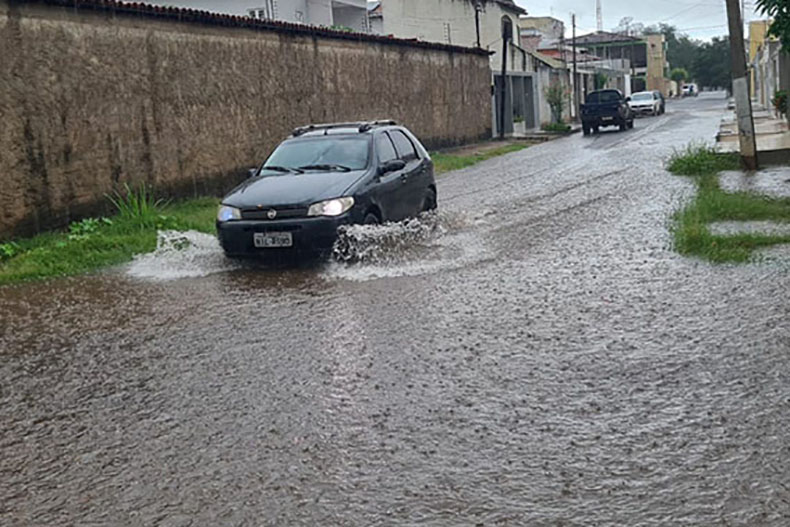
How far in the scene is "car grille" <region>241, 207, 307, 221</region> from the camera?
34.5 feet

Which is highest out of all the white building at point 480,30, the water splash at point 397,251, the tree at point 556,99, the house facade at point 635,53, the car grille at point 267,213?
the house facade at point 635,53

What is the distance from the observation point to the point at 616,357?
6.52 meters

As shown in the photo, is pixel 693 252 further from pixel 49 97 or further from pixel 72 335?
pixel 49 97

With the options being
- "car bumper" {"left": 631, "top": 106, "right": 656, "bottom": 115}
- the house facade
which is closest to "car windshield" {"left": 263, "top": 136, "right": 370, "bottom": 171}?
"car bumper" {"left": 631, "top": 106, "right": 656, "bottom": 115}

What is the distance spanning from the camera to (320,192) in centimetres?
1071

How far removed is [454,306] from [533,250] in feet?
10.2

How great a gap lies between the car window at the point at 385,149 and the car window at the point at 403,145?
21 centimetres

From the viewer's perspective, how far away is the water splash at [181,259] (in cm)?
1100

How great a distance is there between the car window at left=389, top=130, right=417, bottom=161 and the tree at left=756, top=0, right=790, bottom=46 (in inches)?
211

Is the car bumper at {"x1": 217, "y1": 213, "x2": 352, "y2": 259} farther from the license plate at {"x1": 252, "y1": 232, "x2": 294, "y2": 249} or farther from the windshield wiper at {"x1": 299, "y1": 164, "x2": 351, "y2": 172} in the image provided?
the windshield wiper at {"x1": 299, "y1": 164, "x2": 351, "y2": 172}

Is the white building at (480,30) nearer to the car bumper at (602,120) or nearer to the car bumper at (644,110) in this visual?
the car bumper at (602,120)

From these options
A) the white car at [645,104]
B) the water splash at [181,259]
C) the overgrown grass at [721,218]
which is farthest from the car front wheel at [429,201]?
the white car at [645,104]

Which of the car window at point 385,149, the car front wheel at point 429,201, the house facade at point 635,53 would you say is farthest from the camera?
the house facade at point 635,53

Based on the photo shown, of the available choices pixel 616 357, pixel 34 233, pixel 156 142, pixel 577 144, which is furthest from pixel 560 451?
pixel 577 144
